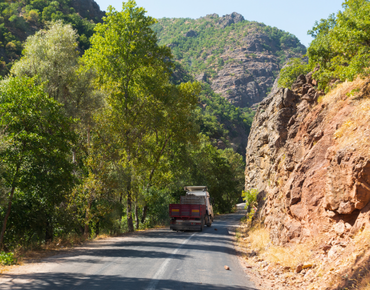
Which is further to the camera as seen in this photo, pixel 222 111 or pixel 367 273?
pixel 222 111

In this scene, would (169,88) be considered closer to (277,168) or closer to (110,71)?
Answer: (110,71)

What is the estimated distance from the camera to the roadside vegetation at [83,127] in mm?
12234

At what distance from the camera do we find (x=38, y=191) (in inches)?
527

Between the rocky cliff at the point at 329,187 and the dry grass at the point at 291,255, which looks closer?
the rocky cliff at the point at 329,187

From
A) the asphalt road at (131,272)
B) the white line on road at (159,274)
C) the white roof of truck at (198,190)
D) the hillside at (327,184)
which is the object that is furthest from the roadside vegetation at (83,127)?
Result: the hillside at (327,184)

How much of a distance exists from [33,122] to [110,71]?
963 centimetres

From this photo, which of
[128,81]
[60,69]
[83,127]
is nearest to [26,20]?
[128,81]

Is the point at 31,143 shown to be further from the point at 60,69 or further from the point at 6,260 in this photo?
the point at 60,69

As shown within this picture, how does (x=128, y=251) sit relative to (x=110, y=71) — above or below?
below

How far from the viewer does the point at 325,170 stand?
34.3 feet

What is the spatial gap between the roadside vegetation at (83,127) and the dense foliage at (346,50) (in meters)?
11.0

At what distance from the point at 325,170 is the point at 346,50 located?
7134 millimetres

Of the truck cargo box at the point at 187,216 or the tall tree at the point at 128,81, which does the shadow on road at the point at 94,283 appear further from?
the truck cargo box at the point at 187,216

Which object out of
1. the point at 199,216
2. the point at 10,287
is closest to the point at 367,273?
the point at 10,287
